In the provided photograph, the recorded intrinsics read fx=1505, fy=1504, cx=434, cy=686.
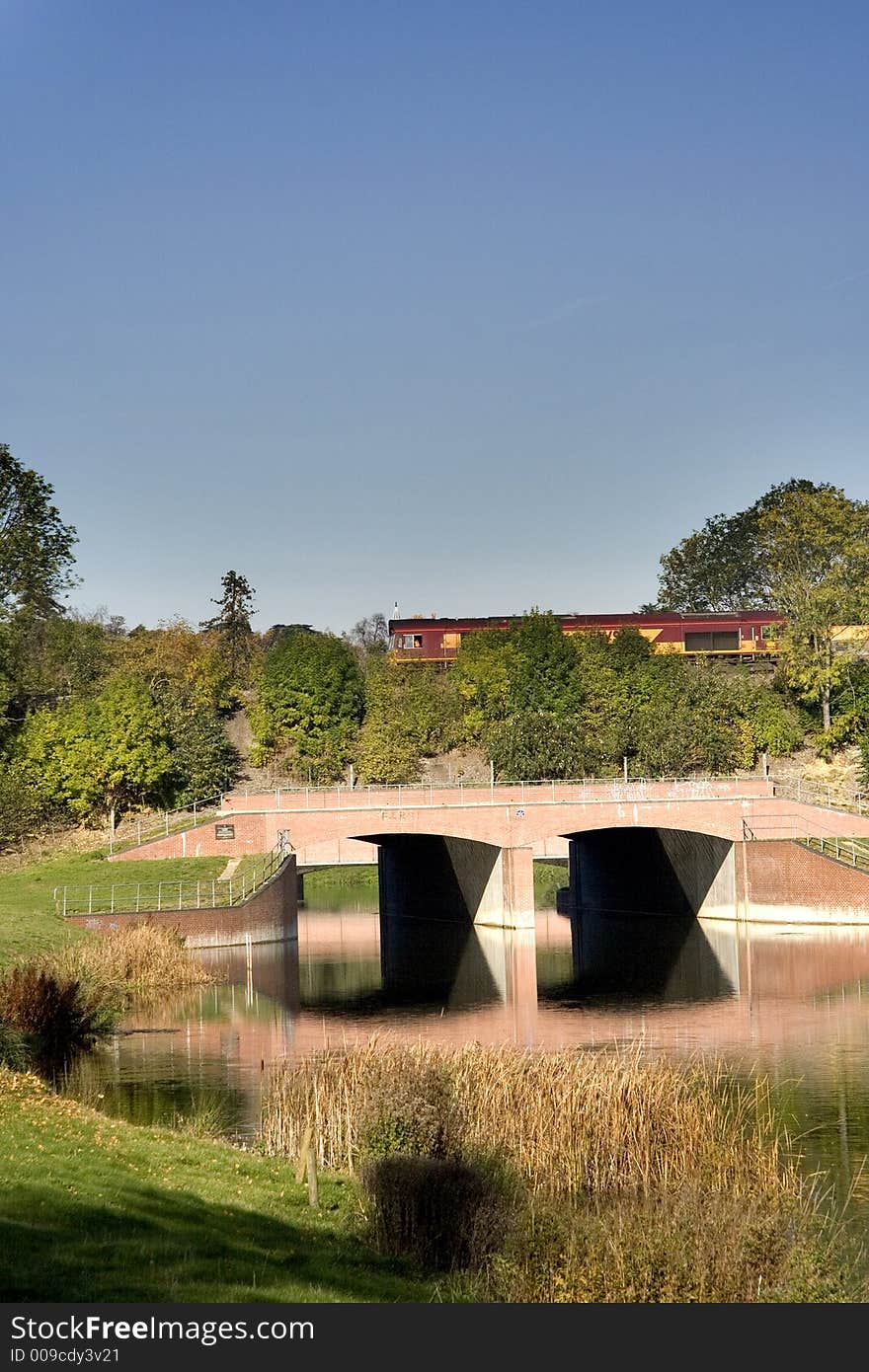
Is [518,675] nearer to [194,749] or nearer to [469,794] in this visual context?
[194,749]

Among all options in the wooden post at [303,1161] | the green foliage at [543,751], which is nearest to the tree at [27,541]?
the green foliage at [543,751]

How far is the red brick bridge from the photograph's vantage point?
217 ft

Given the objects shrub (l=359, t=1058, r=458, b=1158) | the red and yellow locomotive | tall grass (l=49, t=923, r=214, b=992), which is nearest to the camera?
shrub (l=359, t=1058, r=458, b=1158)

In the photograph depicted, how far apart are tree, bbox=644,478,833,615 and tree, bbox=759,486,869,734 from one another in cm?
3558

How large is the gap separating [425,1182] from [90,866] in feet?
150

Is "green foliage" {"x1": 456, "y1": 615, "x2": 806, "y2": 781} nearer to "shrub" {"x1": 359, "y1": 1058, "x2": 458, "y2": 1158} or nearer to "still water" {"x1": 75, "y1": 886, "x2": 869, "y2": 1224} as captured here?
"still water" {"x1": 75, "y1": 886, "x2": 869, "y2": 1224}

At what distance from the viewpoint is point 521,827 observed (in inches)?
2675

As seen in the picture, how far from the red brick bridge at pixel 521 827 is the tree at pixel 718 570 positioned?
195ft

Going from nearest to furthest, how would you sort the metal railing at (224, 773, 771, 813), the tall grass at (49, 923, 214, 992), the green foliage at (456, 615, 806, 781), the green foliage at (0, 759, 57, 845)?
the tall grass at (49, 923, 214, 992), the metal railing at (224, 773, 771, 813), the green foliage at (0, 759, 57, 845), the green foliage at (456, 615, 806, 781)

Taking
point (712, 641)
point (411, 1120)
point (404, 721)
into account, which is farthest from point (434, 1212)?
point (712, 641)

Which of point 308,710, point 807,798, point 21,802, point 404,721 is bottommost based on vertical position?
point 807,798

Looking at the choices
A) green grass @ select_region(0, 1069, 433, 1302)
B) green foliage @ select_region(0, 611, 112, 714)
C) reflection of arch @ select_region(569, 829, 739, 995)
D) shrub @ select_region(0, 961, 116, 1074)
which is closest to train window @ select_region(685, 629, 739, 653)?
reflection of arch @ select_region(569, 829, 739, 995)

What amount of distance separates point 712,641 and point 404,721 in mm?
30767

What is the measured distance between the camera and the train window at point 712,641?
115 m
